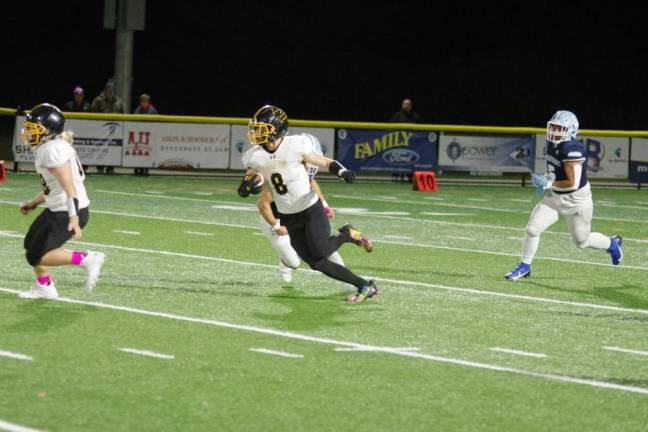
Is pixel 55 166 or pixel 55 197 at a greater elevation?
pixel 55 166

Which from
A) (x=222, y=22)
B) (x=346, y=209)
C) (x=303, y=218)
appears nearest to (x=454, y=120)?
(x=222, y=22)

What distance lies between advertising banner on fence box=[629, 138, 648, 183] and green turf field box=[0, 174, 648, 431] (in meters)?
10.0

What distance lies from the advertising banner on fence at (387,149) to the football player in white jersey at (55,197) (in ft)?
48.7

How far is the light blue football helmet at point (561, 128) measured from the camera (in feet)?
39.8

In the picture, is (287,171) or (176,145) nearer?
(287,171)

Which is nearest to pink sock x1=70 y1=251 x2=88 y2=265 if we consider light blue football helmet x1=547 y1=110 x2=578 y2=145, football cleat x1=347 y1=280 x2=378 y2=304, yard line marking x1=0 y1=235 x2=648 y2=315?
yard line marking x1=0 y1=235 x2=648 y2=315

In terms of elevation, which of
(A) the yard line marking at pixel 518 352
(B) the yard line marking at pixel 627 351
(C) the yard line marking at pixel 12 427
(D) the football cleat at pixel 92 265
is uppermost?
(D) the football cleat at pixel 92 265

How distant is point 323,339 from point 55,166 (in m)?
2.42

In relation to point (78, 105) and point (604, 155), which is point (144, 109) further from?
point (604, 155)

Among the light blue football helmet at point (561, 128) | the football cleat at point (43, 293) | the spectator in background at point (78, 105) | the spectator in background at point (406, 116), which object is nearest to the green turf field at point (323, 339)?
the football cleat at point (43, 293)

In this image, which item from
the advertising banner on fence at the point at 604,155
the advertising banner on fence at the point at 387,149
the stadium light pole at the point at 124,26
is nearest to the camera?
the advertising banner on fence at the point at 387,149

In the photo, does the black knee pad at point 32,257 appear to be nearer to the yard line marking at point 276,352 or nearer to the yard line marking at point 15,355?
the yard line marking at point 15,355

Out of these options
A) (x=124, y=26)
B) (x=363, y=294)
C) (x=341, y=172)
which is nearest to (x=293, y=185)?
(x=341, y=172)

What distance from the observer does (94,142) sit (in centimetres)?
2381
